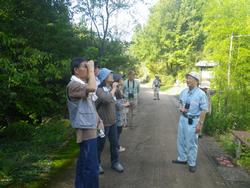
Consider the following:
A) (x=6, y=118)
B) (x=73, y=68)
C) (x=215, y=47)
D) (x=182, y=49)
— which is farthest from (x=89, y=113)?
(x=182, y=49)

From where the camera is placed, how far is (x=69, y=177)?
5121mm

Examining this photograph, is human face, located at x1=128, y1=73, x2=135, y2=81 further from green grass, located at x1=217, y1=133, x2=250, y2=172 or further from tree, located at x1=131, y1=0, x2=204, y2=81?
tree, located at x1=131, y1=0, x2=204, y2=81

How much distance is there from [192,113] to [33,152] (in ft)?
9.65

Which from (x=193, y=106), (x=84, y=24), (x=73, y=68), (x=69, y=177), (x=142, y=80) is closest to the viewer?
(x=73, y=68)

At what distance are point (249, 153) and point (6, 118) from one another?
19.6ft

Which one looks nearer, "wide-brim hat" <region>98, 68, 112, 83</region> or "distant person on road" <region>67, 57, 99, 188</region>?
"distant person on road" <region>67, 57, 99, 188</region>

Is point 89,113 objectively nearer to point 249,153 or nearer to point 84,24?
point 249,153

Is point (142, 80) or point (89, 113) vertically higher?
point (89, 113)

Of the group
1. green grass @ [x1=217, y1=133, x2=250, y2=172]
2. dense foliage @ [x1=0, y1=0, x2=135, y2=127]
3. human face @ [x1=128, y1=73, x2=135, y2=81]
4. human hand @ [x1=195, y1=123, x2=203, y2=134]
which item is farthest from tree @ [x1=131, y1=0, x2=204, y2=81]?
human hand @ [x1=195, y1=123, x2=203, y2=134]

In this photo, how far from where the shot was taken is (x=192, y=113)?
5641 millimetres

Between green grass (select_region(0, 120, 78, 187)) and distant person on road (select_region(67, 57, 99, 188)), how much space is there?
1.07 metres

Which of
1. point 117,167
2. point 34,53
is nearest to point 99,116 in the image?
point 117,167

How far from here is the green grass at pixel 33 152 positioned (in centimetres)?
448

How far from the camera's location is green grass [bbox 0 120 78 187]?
14.7 ft
